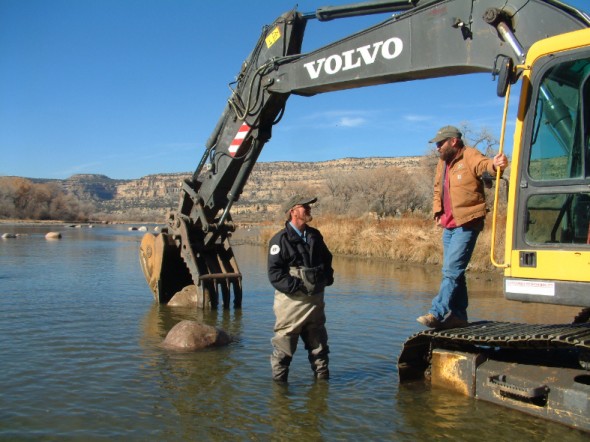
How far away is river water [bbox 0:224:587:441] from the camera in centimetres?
517

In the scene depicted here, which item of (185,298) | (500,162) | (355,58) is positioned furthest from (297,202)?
(185,298)

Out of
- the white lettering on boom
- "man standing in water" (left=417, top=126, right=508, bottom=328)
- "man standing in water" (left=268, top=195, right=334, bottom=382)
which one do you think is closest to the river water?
"man standing in water" (left=268, top=195, right=334, bottom=382)

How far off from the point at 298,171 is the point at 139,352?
124 m

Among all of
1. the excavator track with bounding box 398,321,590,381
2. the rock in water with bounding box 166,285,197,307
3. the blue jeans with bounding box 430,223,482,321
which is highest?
the blue jeans with bounding box 430,223,482,321

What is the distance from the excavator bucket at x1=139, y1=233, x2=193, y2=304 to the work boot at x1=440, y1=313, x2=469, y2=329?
652cm

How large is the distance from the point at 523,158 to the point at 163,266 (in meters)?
7.71

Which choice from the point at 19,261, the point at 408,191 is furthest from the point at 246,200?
the point at 19,261

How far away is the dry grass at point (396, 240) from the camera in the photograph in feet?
59.9

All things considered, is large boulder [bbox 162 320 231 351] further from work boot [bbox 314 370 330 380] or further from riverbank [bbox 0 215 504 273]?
riverbank [bbox 0 215 504 273]

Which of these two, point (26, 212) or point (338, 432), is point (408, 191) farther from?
point (26, 212)

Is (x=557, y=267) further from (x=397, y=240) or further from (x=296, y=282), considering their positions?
(x=397, y=240)

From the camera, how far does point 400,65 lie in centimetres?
706

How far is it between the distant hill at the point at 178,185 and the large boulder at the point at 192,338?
85767 mm

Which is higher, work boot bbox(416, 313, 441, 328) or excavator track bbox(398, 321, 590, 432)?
work boot bbox(416, 313, 441, 328)
